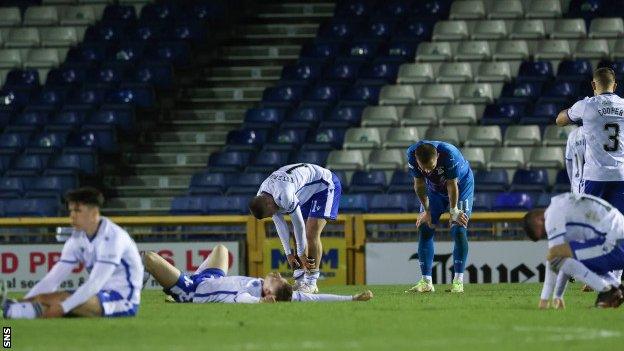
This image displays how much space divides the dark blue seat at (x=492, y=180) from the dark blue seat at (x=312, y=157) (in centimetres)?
276

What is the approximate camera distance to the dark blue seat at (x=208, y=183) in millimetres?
24875

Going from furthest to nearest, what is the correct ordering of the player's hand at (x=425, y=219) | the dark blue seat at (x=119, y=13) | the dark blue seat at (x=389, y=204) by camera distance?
the dark blue seat at (x=119, y=13) → the dark blue seat at (x=389, y=204) → the player's hand at (x=425, y=219)

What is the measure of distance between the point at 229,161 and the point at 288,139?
3.75 ft

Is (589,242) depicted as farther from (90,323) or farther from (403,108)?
(403,108)

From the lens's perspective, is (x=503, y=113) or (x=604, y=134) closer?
(x=604, y=134)

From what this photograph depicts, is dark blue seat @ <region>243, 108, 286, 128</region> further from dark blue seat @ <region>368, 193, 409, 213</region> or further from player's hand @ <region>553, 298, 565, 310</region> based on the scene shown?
player's hand @ <region>553, 298, 565, 310</region>

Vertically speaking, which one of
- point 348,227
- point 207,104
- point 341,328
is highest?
point 207,104

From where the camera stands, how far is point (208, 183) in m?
25.1

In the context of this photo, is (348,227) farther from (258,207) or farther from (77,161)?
(77,161)

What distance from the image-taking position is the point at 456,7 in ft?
95.1

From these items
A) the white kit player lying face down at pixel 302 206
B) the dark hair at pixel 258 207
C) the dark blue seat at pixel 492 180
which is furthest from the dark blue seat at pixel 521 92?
the dark hair at pixel 258 207

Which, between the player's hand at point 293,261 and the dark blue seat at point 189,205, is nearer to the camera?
the player's hand at point 293,261

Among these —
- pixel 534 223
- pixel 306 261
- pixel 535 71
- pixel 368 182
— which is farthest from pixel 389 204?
pixel 534 223

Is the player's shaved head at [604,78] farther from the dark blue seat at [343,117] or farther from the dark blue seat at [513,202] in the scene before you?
the dark blue seat at [343,117]
